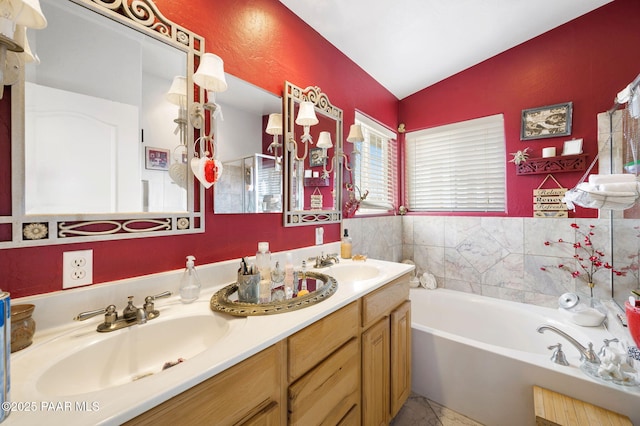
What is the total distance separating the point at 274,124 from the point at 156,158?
696 mm

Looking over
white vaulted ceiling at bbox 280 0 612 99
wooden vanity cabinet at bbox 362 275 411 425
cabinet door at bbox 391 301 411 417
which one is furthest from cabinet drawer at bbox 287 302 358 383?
Answer: white vaulted ceiling at bbox 280 0 612 99

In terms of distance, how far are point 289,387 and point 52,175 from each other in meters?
1.02

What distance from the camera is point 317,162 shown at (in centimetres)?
187

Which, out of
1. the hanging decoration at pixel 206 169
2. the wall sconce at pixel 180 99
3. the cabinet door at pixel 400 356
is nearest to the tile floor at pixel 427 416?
the cabinet door at pixel 400 356

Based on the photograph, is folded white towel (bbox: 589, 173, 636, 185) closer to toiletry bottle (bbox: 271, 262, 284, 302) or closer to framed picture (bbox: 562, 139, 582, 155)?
framed picture (bbox: 562, 139, 582, 155)

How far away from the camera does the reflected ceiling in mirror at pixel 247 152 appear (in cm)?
129

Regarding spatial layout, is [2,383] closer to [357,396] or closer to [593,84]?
[357,396]

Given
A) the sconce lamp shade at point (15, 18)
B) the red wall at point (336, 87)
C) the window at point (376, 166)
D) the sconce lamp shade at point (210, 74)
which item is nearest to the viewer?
the sconce lamp shade at point (15, 18)

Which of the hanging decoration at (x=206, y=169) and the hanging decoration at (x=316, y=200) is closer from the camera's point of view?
the hanging decoration at (x=206, y=169)

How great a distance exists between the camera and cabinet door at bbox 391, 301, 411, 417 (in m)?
1.50

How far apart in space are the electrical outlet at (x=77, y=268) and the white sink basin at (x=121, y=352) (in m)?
0.19

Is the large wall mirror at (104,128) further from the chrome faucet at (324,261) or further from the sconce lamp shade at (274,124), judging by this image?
the chrome faucet at (324,261)

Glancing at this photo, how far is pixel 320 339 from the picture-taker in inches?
38.1

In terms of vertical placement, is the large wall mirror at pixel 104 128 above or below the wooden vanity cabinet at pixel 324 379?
above
